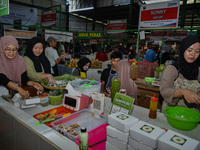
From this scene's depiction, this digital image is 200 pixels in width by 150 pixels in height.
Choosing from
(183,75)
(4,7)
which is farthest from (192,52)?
(4,7)

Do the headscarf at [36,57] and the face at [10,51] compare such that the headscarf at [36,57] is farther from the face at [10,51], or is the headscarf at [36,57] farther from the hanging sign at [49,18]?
the hanging sign at [49,18]

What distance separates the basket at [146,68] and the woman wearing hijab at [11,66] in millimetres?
2928

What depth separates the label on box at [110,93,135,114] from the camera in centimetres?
143

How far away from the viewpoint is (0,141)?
1938mm

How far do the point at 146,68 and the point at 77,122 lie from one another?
3.11 m

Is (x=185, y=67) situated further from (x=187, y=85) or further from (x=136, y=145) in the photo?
(x=136, y=145)

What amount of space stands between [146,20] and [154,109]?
10.6 ft

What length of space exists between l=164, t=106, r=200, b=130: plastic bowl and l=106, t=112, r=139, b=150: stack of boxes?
523 millimetres

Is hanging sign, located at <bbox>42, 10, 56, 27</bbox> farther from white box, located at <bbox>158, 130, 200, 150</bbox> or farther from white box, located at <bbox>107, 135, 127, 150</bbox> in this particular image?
white box, located at <bbox>158, 130, 200, 150</bbox>

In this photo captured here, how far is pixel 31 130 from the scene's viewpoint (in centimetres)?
133

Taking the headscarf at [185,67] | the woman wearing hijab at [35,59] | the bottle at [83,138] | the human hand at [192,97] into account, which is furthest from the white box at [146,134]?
the woman wearing hijab at [35,59]

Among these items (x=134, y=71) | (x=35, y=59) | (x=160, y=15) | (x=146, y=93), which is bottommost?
(x=146, y=93)

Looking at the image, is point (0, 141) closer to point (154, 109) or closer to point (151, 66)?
point (154, 109)

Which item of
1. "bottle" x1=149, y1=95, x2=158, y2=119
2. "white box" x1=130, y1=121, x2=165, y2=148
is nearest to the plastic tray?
"white box" x1=130, y1=121, x2=165, y2=148
